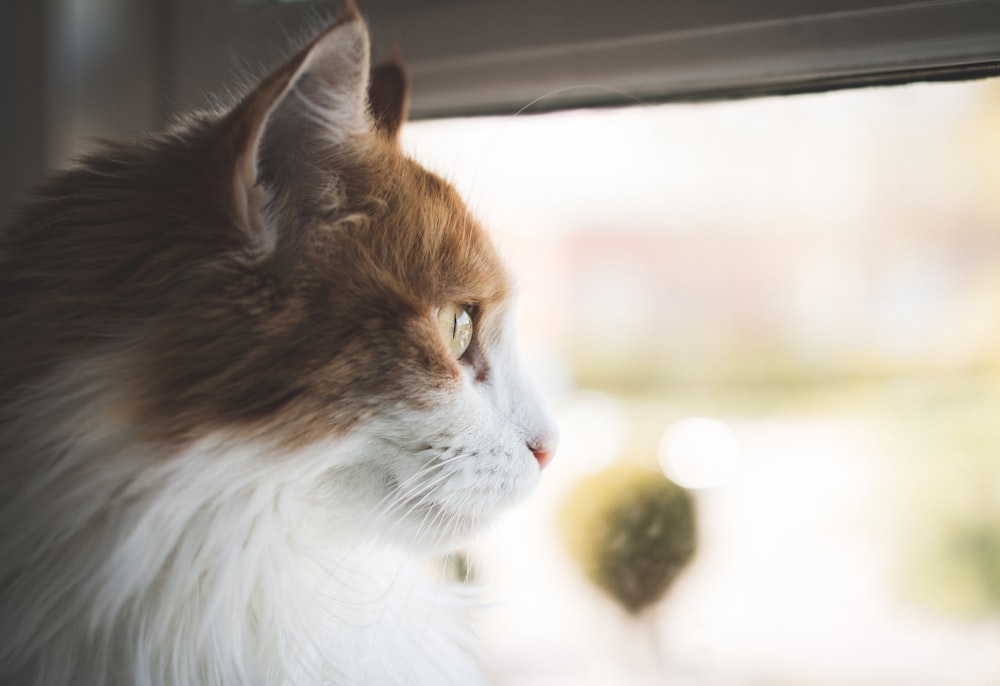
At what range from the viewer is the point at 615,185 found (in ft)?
3.97

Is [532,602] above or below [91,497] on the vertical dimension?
below

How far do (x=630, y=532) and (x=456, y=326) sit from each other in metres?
0.54

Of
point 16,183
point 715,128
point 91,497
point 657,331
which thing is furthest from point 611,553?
point 16,183

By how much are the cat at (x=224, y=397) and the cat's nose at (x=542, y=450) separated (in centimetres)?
7

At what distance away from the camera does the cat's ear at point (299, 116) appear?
61 cm

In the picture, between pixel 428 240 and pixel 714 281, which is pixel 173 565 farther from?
pixel 714 281

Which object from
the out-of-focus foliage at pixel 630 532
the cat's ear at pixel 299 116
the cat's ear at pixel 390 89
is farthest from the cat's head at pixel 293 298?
the out-of-focus foliage at pixel 630 532

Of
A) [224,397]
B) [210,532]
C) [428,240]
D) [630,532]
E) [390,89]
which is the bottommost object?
[630,532]

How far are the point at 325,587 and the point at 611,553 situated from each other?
1.79 feet

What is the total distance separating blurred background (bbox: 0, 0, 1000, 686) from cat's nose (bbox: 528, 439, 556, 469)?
4.4 inches

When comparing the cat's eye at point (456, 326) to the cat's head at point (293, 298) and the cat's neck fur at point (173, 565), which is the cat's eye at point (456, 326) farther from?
the cat's neck fur at point (173, 565)

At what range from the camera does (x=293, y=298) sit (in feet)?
2.24

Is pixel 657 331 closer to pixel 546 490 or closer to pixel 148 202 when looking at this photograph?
pixel 546 490

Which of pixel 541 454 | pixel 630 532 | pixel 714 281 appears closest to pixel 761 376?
Result: pixel 714 281
